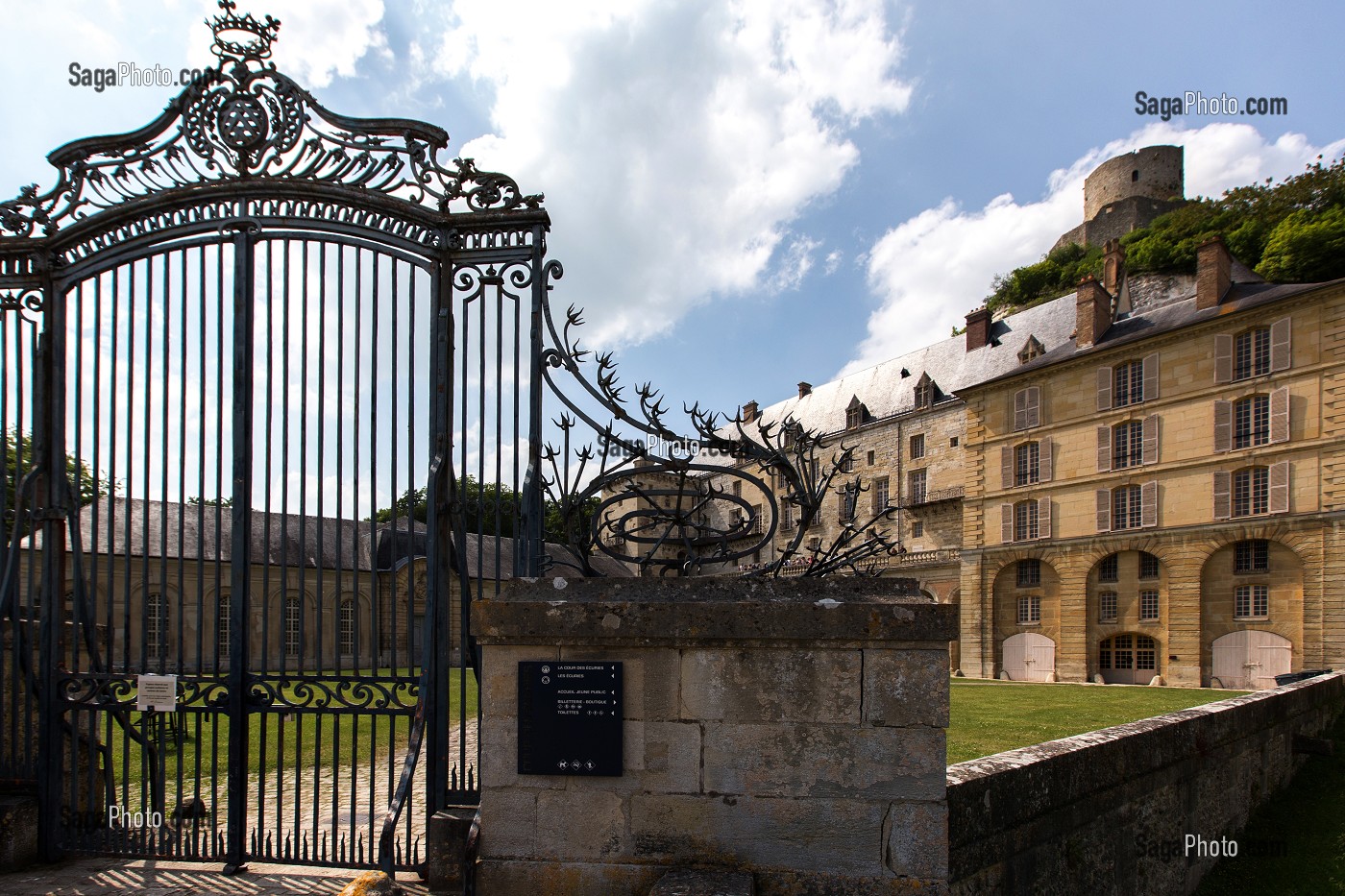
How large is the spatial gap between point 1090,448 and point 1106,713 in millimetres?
22820

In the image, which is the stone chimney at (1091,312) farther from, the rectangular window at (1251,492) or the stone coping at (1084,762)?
the stone coping at (1084,762)

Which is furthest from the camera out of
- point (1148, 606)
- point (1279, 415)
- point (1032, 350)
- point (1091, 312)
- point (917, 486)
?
point (917, 486)

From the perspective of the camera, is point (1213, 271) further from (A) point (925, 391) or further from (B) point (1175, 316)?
(A) point (925, 391)

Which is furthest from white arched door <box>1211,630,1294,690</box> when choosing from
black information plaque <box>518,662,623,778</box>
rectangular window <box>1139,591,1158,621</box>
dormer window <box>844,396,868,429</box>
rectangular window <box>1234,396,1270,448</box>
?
→ black information plaque <box>518,662,623,778</box>

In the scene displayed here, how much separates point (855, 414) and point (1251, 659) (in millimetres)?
25151

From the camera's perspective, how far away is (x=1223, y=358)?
104ft

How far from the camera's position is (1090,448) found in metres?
35.3

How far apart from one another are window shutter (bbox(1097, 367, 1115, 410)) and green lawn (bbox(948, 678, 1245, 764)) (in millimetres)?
15519

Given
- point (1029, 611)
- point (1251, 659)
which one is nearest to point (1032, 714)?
point (1251, 659)

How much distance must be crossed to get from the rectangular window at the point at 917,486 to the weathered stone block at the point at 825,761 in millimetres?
42125

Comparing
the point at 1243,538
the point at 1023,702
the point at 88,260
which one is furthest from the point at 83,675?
the point at 1243,538

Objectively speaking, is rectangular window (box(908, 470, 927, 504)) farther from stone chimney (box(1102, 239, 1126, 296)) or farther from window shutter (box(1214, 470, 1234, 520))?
window shutter (box(1214, 470, 1234, 520))

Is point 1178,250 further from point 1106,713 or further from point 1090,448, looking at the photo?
point 1106,713

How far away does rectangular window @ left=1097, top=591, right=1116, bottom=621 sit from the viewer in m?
34.0
